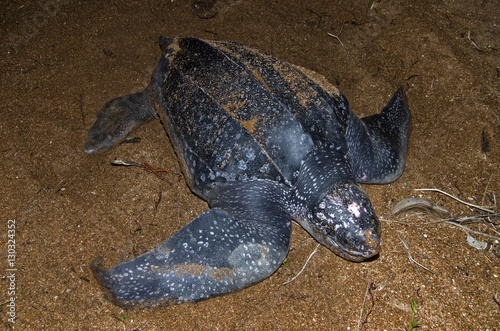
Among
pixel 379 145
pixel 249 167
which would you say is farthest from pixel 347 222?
pixel 379 145

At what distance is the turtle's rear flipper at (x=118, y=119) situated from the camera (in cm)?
256

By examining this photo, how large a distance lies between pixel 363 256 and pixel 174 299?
107 cm

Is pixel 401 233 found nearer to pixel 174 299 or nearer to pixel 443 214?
pixel 443 214

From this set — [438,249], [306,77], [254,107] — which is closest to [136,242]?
[254,107]

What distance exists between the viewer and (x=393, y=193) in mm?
2498

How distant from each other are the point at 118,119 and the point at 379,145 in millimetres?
1946

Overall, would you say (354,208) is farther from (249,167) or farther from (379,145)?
(379,145)

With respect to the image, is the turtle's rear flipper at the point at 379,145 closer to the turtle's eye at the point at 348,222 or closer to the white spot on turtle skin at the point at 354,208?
the turtle's eye at the point at 348,222

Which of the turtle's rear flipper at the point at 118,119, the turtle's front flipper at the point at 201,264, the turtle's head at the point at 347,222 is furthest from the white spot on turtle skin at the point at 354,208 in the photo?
the turtle's rear flipper at the point at 118,119

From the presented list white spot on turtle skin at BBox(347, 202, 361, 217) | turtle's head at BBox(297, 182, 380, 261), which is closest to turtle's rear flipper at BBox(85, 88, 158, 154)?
turtle's head at BBox(297, 182, 380, 261)

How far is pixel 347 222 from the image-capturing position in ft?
6.33

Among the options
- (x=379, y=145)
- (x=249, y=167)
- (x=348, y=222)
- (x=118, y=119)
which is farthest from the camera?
(x=118, y=119)

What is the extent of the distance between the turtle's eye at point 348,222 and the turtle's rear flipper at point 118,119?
1526 millimetres

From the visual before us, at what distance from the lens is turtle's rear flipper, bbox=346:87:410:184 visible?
2377mm
